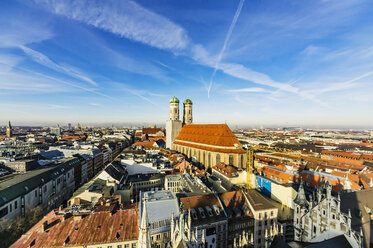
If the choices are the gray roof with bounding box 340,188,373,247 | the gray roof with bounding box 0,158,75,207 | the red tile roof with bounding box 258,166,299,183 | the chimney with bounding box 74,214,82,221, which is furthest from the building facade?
the red tile roof with bounding box 258,166,299,183

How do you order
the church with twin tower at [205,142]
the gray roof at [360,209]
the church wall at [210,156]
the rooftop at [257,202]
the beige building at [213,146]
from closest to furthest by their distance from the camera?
the gray roof at [360,209], the rooftop at [257,202], the church wall at [210,156], the beige building at [213,146], the church with twin tower at [205,142]

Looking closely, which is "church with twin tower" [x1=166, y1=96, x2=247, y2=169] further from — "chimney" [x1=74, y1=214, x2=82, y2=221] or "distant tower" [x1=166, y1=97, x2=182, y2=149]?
"chimney" [x1=74, y1=214, x2=82, y2=221]

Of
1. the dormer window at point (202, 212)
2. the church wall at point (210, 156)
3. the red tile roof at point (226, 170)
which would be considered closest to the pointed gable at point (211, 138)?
the church wall at point (210, 156)

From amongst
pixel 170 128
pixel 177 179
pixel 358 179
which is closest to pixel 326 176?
pixel 358 179

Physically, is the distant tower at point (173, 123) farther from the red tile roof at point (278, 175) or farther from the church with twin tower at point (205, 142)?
the red tile roof at point (278, 175)

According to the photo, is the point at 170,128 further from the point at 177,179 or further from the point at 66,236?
the point at 66,236

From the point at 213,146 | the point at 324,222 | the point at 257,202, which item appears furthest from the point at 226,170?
the point at 324,222

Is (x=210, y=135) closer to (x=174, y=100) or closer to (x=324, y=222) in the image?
(x=174, y=100)
